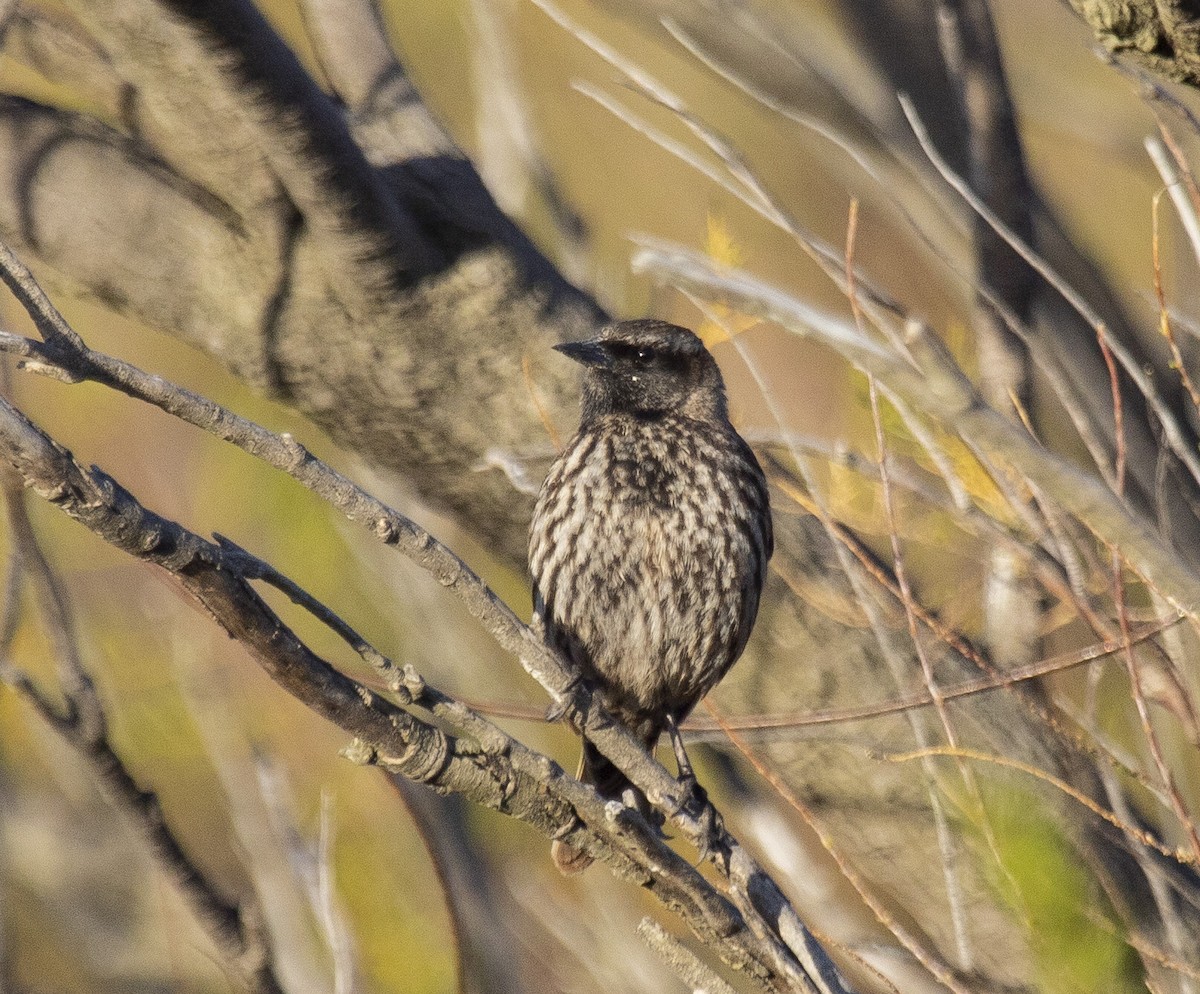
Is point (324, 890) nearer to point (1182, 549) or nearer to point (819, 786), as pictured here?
point (819, 786)

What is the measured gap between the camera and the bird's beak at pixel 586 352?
152 inches

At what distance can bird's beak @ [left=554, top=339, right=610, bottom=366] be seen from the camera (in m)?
3.87

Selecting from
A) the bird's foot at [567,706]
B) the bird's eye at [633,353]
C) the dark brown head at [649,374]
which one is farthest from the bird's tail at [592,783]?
the bird's eye at [633,353]

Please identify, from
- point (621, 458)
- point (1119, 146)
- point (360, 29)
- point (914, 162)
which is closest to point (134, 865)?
point (621, 458)

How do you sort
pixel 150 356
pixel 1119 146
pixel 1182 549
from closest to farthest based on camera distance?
pixel 1182 549 < pixel 1119 146 < pixel 150 356

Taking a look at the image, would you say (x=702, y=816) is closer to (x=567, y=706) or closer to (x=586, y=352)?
(x=567, y=706)

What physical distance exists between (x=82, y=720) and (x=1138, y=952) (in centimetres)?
195

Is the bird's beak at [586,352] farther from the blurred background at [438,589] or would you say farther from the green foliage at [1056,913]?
the green foliage at [1056,913]

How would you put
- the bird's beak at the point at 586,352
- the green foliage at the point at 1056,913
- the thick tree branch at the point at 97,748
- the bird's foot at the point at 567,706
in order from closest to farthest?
the green foliage at the point at 1056,913 < the thick tree branch at the point at 97,748 < the bird's foot at the point at 567,706 < the bird's beak at the point at 586,352

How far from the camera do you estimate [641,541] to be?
392cm

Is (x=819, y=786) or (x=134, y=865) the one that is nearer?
(x=819, y=786)

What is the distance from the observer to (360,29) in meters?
4.00

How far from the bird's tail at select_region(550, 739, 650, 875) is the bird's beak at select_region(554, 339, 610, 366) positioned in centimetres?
100

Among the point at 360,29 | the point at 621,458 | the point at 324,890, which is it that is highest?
the point at 360,29
